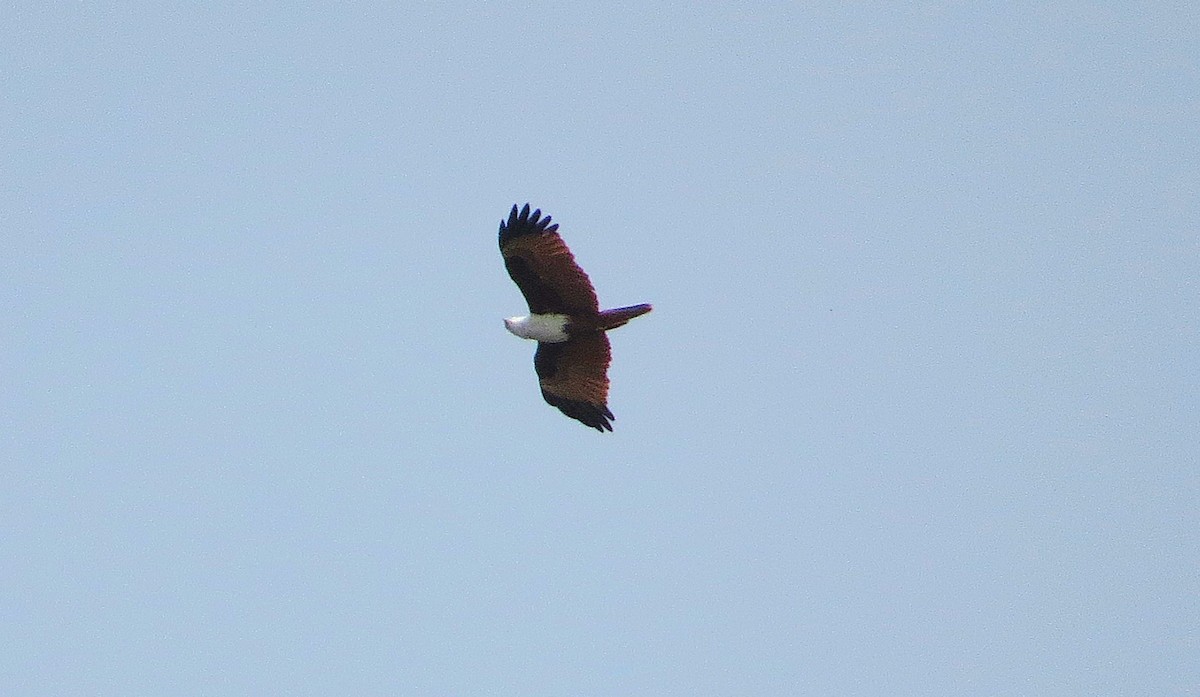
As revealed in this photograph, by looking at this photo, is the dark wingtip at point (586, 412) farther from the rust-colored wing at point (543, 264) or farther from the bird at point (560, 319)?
the rust-colored wing at point (543, 264)

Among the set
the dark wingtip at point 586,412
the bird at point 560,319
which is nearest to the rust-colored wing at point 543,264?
the bird at point 560,319

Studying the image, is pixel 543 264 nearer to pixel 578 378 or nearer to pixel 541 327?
pixel 541 327

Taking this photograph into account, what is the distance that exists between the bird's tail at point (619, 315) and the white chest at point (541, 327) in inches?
19.8

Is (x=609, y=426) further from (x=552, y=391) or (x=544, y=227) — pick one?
(x=544, y=227)

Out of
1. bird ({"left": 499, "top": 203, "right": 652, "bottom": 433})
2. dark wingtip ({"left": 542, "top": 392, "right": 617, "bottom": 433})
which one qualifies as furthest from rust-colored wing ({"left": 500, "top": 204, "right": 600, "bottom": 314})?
dark wingtip ({"left": 542, "top": 392, "right": 617, "bottom": 433})

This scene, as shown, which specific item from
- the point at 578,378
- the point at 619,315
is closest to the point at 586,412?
the point at 578,378

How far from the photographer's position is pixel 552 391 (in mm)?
27344

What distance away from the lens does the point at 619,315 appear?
1017 inches

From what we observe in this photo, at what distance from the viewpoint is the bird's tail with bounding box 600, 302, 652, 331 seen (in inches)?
1011

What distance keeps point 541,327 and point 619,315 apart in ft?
3.71

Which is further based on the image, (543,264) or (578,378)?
(578,378)

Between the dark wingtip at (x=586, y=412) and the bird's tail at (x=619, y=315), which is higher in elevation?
the bird's tail at (x=619, y=315)

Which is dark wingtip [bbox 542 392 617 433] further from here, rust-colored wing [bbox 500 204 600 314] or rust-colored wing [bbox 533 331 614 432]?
rust-colored wing [bbox 500 204 600 314]

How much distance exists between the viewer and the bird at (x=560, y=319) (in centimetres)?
2577
